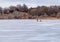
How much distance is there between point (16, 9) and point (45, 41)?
61.3 ft

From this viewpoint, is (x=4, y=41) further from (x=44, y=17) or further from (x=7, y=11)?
(x=44, y=17)

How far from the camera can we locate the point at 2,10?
2305 centimetres

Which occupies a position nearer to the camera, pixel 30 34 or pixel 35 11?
pixel 30 34

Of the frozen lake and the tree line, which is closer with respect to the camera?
the frozen lake

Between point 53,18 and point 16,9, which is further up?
point 16,9

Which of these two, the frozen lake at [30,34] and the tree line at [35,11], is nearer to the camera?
the frozen lake at [30,34]

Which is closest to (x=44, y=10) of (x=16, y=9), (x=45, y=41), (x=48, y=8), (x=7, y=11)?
(x=48, y=8)

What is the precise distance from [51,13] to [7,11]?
761 centimetres

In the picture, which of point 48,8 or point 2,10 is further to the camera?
point 48,8

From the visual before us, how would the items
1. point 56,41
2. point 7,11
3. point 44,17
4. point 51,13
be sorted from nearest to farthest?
1. point 56,41
2. point 7,11
3. point 51,13
4. point 44,17

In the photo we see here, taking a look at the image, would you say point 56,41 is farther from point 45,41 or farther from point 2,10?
point 2,10

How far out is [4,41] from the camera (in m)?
4.68

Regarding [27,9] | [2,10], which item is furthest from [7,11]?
[27,9]

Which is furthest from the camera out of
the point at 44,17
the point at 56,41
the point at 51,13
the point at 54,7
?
the point at 44,17
